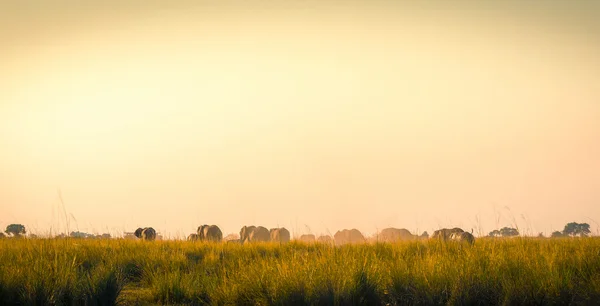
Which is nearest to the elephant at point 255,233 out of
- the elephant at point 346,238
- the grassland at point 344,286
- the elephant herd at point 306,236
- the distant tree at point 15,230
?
the elephant herd at point 306,236

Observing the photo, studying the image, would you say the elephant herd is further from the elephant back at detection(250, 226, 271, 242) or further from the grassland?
the grassland

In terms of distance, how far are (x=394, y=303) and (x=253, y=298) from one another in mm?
1903

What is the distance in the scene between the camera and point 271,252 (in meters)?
13.2

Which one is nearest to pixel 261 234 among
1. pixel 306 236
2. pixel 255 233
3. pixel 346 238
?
pixel 255 233

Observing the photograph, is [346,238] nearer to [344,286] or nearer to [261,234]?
[344,286]

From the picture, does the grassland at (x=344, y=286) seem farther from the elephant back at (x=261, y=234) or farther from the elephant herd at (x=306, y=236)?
the elephant back at (x=261, y=234)

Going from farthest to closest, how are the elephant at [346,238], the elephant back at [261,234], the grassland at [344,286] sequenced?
the elephant back at [261,234] → the elephant at [346,238] → the grassland at [344,286]

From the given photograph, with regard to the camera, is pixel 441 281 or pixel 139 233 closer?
pixel 441 281

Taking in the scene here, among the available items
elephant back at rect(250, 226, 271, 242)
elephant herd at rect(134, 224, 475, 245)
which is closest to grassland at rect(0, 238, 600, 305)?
elephant herd at rect(134, 224, 475, 245)

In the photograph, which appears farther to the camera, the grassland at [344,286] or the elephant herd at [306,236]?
the elephant herd at [306,236]

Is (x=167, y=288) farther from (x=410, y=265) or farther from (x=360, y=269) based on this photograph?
(x=410, y=265)

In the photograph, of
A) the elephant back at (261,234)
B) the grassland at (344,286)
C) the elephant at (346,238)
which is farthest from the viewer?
the elephant back at (261,234)

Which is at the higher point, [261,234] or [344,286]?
[261,234]

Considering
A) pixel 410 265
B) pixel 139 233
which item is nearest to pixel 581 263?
pixel 410 265
